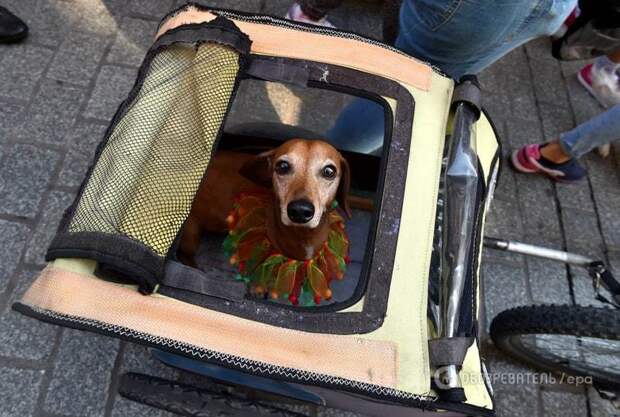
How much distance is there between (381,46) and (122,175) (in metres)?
0.78

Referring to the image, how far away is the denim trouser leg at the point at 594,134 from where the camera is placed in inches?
94.6

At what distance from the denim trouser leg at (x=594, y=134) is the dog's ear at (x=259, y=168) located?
5.07 ft

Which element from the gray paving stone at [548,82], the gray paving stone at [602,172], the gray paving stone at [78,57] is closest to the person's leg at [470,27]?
the gray paving stone at [602,172]

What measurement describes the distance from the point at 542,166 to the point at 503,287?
0.69m

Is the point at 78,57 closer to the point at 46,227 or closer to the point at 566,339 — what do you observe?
the point at 46,227

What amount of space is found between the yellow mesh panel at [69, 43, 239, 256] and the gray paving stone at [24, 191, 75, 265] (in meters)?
1.01

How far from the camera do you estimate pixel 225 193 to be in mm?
1957

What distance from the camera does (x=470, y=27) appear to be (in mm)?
1428

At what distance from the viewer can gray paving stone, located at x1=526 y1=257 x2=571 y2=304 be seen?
2344 millimetres

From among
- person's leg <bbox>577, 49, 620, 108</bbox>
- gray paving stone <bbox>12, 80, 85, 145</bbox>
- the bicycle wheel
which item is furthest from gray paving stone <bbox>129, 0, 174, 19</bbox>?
person's leg <bbox>577, 49, 620, 108</bbox>


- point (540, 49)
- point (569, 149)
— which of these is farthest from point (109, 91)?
point (540, 49)

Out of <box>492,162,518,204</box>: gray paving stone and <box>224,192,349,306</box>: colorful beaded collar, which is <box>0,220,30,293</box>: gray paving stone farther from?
<box>492,162,518,204</box>: gray paving stone

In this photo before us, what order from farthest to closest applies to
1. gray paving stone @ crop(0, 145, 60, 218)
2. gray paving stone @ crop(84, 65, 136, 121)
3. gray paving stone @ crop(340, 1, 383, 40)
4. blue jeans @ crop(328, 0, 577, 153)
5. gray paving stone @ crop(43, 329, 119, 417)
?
gray paving stone @ crop(340, 1, 383, 40) < gray paving stone @ crop(84, 65, 136, 121) < gray paving stone @ crop(0, 145, 60, 218) < gray paving stone @ crop(43, 329, 119, 417) < blue jeans @ crop(328, 0, 577, 153)

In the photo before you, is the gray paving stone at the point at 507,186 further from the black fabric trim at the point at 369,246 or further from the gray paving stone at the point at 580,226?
the black fabric trim at the point at 369,246
